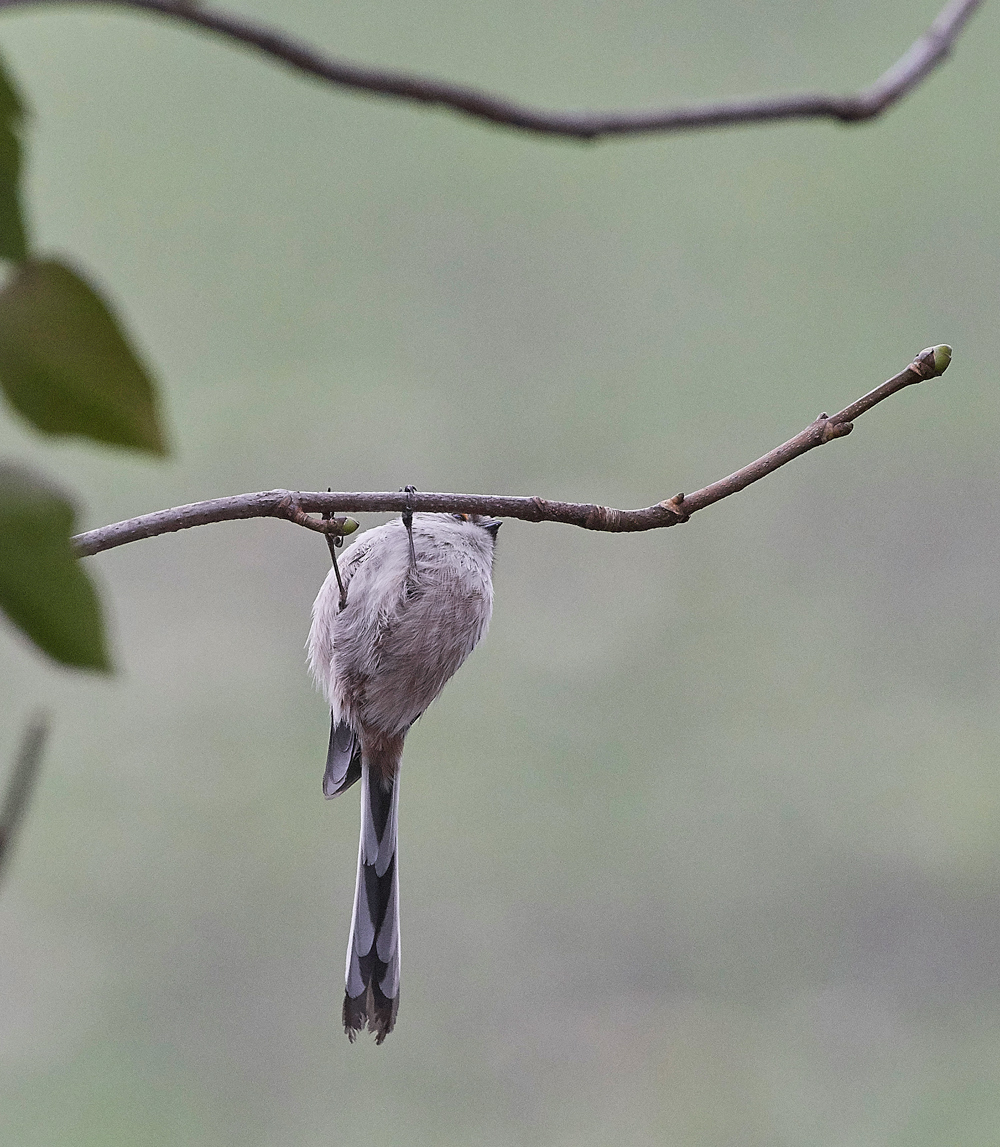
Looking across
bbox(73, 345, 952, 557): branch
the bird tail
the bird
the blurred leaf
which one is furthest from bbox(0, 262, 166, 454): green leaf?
the bird

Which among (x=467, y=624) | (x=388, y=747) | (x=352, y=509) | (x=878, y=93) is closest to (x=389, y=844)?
(x=388, y=747)

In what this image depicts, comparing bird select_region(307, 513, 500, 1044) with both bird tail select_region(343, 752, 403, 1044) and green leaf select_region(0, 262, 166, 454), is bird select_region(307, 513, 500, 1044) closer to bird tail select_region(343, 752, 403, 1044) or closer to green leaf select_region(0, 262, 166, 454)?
bird tail select_region(343, 752, 403, 1044)

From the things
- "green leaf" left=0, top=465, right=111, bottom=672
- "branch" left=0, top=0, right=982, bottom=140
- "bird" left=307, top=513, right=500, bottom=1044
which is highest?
"bird" left=307, top=513, right=500, bottom=1044

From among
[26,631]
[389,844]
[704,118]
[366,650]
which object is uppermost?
[366,650]

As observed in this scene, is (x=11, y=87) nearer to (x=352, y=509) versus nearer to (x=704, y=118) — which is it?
(x=704, y=118)

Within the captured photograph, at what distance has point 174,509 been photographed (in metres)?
0.41

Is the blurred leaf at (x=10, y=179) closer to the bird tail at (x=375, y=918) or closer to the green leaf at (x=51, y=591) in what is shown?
the green leaf at (x=51, y=591)

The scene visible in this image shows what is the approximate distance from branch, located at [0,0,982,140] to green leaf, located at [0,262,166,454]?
0.03 meters

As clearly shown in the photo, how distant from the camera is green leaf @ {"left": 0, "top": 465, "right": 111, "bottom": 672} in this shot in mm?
110

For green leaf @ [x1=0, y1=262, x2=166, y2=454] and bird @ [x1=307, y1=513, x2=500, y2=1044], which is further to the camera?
bird @ [x1=307, y1=513, x2=500, y2=1044]

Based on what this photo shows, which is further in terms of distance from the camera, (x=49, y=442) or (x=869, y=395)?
(x=869, y=395)

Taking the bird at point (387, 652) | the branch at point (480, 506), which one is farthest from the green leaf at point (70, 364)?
the bird at point (387, 652)

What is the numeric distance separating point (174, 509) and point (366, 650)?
0.48 m

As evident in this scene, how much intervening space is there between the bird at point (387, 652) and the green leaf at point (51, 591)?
73cm
